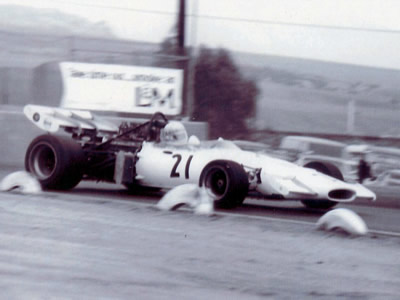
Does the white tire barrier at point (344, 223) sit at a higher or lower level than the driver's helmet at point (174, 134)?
lower

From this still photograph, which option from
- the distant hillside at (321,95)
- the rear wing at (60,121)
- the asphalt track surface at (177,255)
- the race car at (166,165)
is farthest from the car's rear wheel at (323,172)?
the distant hillside at (321,95)

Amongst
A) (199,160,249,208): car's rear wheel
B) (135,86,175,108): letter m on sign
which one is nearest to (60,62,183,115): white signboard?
(135,86,175,108): letter m on sign

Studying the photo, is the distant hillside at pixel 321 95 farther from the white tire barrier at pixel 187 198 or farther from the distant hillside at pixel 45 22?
the white tire barrier at pixel 187 198

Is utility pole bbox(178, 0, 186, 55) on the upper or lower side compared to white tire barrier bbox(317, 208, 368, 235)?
upper

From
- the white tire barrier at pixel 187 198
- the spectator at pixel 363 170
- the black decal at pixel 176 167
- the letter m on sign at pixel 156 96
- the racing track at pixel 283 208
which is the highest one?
the letter m on sign at pixel 156 96

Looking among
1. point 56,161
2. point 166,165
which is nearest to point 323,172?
point 166,165

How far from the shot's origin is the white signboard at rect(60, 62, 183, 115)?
15547mm

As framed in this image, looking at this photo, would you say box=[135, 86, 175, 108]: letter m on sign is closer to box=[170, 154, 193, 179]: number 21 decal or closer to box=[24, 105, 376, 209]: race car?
box=[24, 105, 376, 209]: race car

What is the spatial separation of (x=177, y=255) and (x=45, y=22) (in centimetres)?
1286

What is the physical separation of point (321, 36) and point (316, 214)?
5.83m

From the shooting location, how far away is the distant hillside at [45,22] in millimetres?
17156

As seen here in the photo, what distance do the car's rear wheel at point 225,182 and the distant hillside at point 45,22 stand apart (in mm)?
7607

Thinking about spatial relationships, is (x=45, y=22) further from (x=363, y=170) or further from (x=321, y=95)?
(x=363, y=170)

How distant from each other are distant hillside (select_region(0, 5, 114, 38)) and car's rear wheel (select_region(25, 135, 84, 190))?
615 centimetres
